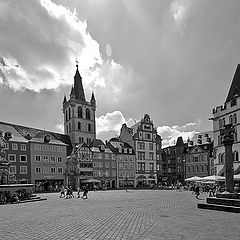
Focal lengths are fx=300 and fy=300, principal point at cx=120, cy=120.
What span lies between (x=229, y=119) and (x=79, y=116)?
5126cm

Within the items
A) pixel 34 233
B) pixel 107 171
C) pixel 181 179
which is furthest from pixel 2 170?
pixel 181 179

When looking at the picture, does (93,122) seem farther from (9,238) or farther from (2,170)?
(9,238)

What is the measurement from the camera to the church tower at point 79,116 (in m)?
88.6

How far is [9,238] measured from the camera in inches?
456

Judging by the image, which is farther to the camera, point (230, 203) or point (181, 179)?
point (181, 179)

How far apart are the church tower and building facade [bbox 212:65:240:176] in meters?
43.9

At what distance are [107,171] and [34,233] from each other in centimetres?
6662

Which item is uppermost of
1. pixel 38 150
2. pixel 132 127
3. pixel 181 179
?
pixel 132 127

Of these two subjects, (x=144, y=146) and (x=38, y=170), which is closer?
(x=38, y=170)

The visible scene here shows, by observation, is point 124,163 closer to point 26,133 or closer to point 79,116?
point 79,116

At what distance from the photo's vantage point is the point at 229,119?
50.8 meters

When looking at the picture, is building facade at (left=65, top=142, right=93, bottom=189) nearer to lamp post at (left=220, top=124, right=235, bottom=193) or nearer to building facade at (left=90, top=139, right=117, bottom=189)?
building facade at (left=90, top=139, right=117, bottom=189)

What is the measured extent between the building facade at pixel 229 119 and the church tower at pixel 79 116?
43912 mm

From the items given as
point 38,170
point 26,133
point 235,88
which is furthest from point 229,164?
point 26,133
